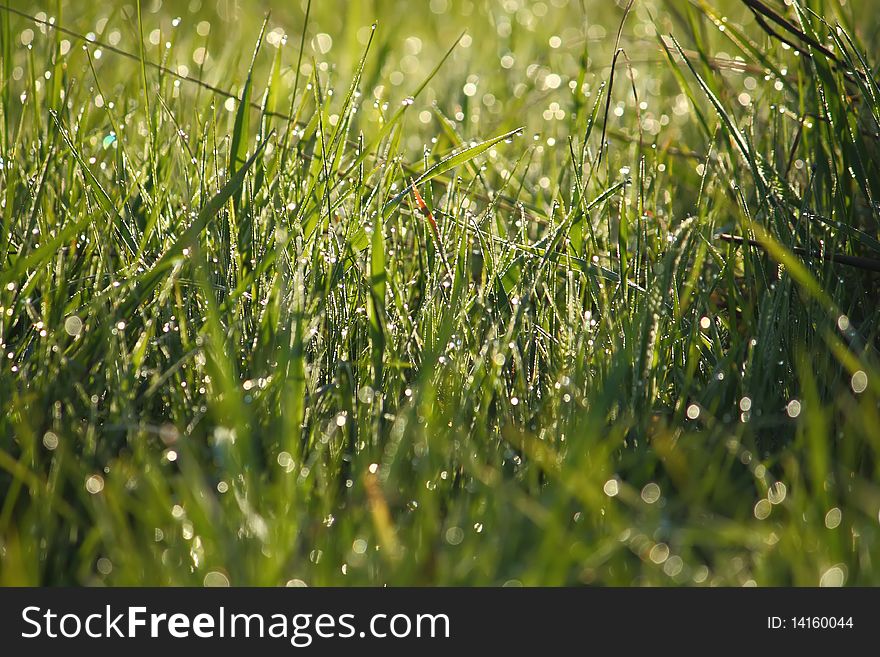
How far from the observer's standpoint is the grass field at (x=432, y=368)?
91 centimetres

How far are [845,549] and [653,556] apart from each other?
20cm

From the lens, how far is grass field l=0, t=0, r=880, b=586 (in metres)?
0.91

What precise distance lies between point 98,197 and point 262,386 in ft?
1.55

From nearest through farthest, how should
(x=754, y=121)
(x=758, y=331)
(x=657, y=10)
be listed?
(x=758, y=331), (x=754, y=121), (x=657, y=10)

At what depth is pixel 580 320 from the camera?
1305 millimetres

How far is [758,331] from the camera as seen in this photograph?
1216 millimetres

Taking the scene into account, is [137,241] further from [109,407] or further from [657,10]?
[657,10]

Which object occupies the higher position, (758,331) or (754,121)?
(754,121)

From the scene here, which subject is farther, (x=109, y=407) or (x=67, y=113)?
(x=67, y=113)

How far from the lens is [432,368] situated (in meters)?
1.08
